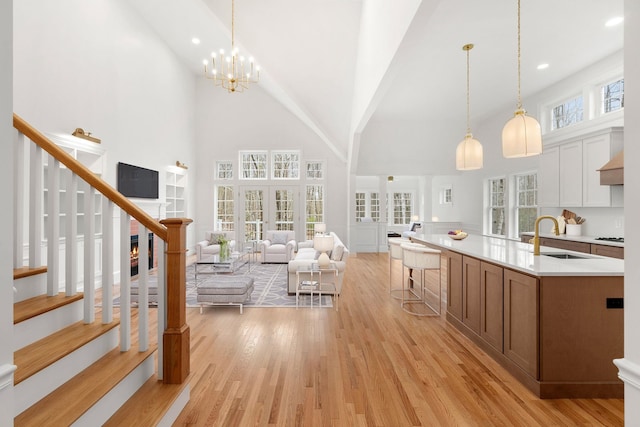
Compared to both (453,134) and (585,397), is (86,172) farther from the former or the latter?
(453,134)

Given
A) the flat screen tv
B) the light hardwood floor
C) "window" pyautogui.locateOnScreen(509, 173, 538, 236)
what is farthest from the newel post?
"window" pyautogui.locateOnScreen(509, 173, 538, 236)

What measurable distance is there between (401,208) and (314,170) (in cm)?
380

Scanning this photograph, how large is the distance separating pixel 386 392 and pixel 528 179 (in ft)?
21.2

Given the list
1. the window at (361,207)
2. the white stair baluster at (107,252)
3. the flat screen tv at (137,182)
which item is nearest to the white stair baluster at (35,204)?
the white stair baluster at (107,252)

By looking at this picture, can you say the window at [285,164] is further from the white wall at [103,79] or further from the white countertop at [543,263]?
the white countertop at [543,263]

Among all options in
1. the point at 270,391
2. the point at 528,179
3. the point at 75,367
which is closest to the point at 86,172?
Answer: the point at 75,367

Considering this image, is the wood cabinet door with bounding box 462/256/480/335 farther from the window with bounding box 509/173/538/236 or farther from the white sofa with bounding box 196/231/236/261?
the white sofa with bounding box 196/231/236/261

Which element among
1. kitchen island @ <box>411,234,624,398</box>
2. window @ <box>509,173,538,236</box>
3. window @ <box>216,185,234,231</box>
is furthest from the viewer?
window @ <box>216,185,234,231</box>

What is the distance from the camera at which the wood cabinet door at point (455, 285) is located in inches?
135

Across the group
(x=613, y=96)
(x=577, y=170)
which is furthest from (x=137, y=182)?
(x=613, y=96)

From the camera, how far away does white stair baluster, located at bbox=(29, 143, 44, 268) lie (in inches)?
73.2

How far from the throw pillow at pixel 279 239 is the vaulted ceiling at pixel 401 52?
2721mm

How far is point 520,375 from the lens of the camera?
2385 mm

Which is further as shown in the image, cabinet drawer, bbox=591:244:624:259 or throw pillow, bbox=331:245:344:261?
throw pillow, bbox=331:245:344:261
